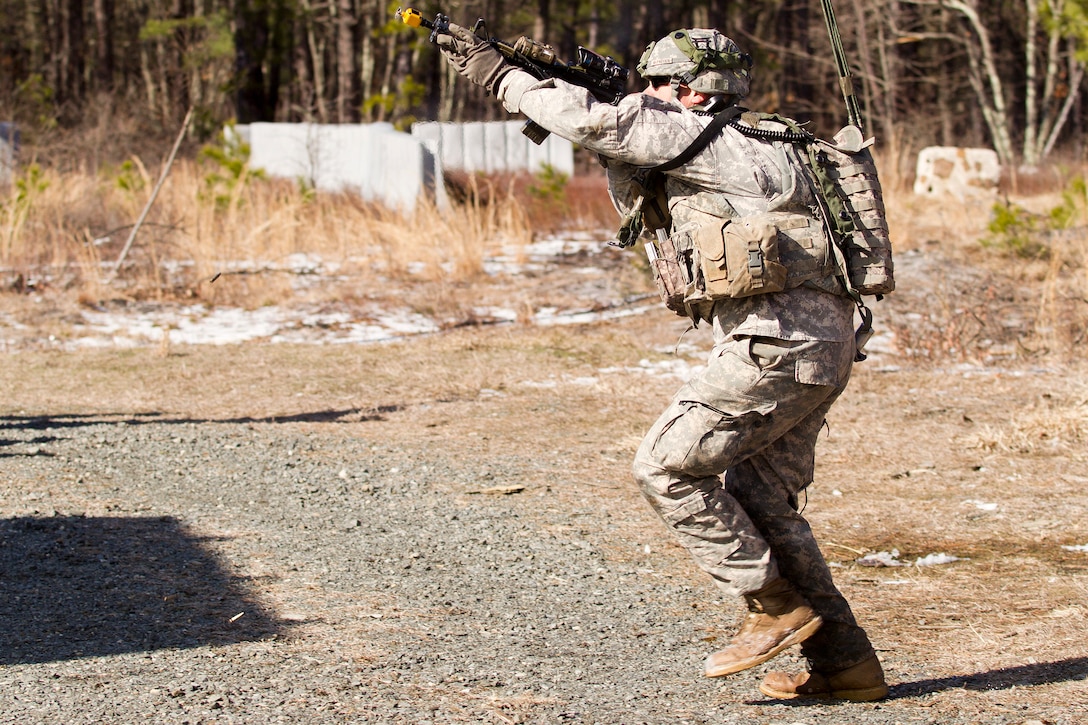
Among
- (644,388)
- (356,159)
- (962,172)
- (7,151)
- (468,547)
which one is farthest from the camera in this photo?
(356,159)

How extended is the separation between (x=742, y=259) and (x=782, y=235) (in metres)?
0.15

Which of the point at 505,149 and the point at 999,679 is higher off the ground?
the point at 505,149

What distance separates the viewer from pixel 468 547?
464 centimetres

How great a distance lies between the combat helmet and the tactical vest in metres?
0.13

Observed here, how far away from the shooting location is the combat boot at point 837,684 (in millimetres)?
3129

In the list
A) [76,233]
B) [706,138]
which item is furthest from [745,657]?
[76,233]

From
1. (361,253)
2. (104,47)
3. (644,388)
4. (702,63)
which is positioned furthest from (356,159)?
(104,47)

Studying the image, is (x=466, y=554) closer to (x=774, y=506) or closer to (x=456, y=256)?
(x=774, y=506)

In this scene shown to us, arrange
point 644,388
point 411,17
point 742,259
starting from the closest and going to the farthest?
point 742,259, point 411,17, point 644,388

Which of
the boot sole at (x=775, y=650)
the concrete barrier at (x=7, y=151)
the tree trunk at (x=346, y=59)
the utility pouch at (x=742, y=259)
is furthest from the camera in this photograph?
the tree trunk at (x=346, y=59)

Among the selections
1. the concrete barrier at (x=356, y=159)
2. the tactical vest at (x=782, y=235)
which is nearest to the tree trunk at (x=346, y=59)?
the concrete barrier at (x=356, y=159)

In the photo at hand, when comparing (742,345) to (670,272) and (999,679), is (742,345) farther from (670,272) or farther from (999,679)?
(999,679)

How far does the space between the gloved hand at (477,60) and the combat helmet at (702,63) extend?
390 mm

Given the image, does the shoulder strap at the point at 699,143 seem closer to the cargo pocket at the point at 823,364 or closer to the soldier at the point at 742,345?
the soldier at the point at 742,345
